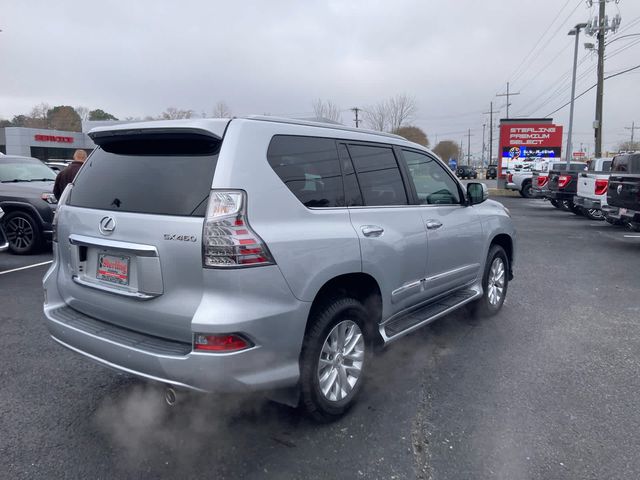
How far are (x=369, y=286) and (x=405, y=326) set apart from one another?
0.60 m

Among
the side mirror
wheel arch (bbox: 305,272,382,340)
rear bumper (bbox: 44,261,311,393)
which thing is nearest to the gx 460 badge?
rear bumper (bbox: 44,261,311,393)

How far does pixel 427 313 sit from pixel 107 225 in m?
2.59

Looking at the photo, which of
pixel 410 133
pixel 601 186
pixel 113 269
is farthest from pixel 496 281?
pixel 410 133

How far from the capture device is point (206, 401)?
3506 millimetres

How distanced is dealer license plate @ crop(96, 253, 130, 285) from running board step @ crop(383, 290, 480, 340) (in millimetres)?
1846

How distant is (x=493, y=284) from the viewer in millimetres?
5465

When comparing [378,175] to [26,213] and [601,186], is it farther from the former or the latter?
[601,186]

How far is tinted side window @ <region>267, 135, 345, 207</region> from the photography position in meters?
2.94

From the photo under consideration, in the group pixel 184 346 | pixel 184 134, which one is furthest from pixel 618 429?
pixel 184 134

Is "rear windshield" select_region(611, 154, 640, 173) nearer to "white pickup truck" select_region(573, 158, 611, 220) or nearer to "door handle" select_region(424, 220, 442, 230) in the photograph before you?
"white pickup truck" select_region(573, 158, 611, 220)

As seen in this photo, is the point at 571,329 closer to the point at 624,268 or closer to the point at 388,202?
the point at 388,202

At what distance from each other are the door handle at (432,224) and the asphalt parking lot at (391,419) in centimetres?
115

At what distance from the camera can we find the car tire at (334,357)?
2977 mm

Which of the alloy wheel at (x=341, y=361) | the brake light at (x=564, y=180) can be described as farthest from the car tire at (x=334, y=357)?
the brake light at (x=564, y=180)
